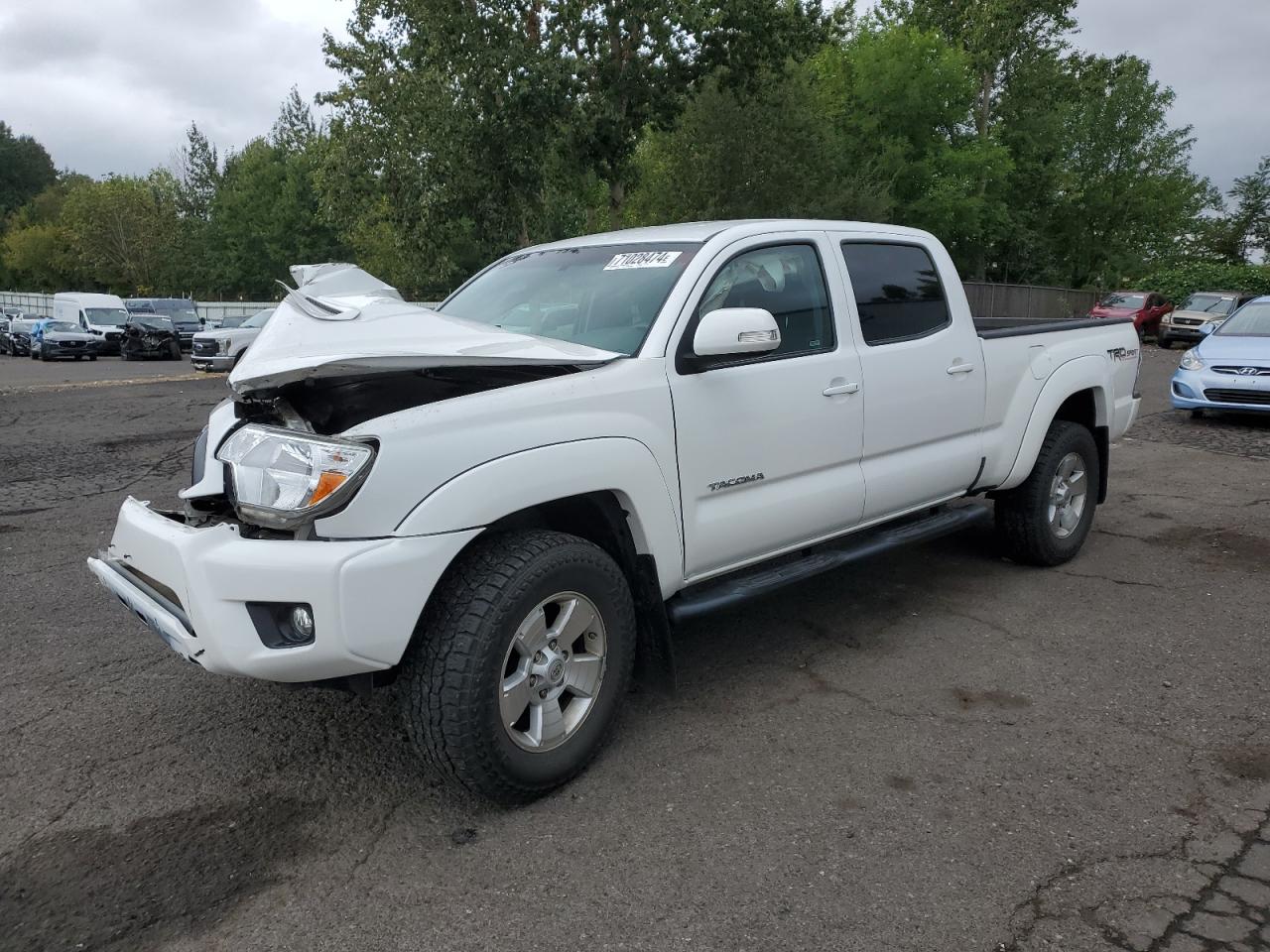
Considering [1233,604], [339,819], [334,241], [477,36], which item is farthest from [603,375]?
[334,241]

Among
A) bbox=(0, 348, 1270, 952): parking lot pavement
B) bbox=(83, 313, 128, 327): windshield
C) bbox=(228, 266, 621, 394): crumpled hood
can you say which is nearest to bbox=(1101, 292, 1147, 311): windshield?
bbox=(0, 348, 1270, 952): parking lot pavement

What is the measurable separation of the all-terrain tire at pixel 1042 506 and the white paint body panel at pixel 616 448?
0.85 feet

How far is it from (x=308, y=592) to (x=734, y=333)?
65.2 inches

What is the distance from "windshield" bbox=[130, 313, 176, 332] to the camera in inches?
1107

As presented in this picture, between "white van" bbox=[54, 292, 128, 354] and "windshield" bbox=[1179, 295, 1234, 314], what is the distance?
105 ft

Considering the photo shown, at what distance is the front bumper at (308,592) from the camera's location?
2.69 metres

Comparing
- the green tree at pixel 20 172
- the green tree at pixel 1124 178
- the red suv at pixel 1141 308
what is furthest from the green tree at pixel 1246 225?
the green tree at pixel 20 172

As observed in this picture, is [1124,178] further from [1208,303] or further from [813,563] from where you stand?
[813,563]

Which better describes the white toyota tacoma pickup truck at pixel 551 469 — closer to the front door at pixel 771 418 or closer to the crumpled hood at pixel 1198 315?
the front door at pixel 771 418

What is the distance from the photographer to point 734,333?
3.41m

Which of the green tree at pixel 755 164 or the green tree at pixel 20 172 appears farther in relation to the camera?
the green tree at pixel 20 172

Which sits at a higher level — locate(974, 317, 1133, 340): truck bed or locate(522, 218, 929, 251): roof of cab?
locate(522, 218, 929, 251): roof of cab

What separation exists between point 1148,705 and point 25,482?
8.38 metres

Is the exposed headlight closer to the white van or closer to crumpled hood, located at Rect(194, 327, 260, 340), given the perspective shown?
crumpled hood, located at Rect(194, 327, 260, 340)
